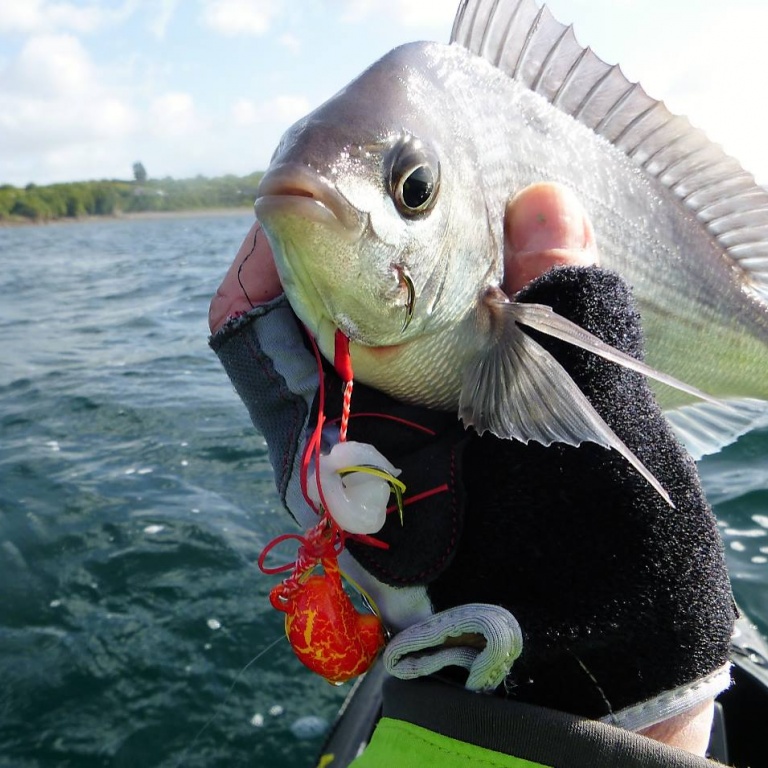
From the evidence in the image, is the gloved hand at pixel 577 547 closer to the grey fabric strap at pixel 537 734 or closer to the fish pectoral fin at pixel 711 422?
the grey fabric strap at pixel 537 734

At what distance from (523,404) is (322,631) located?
2.08 feet

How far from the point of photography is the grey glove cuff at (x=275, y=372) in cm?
175

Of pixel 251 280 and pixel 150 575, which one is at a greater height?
pixel 251 280

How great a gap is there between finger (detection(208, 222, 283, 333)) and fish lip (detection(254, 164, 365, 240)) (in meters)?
0.65

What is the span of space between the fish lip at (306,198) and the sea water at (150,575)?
8.05 feet

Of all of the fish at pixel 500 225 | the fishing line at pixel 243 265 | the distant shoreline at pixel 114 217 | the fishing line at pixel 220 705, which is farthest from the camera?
the distant shoreline at pixel 114 217

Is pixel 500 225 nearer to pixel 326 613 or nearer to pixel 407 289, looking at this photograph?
pixel 407 289

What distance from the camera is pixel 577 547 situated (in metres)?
1.40

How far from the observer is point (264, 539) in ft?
14.4

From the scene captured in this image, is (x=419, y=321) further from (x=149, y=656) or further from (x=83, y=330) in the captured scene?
(x=83, y=330)

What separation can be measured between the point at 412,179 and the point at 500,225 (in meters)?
0.40

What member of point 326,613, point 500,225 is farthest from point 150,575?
point 500,225

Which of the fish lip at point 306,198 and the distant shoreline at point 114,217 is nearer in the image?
the fish lip at point 306,198

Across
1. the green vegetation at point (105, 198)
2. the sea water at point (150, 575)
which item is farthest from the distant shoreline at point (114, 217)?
the sea water at point (150, 575)
